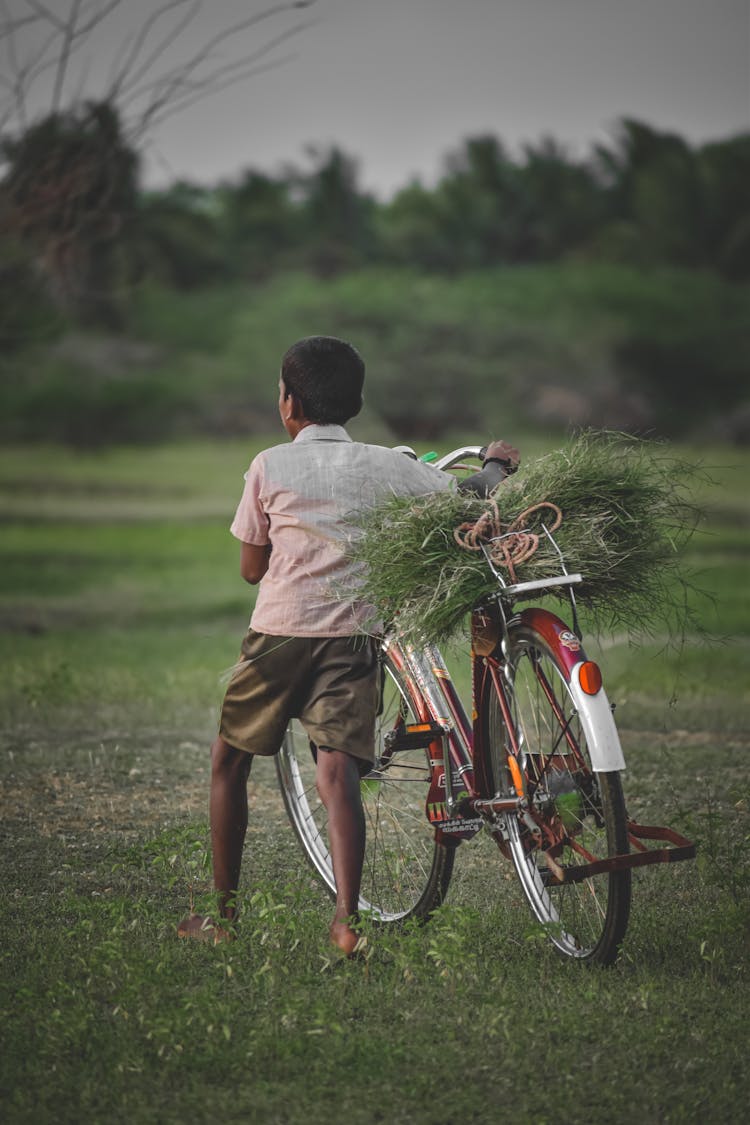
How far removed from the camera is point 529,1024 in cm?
326

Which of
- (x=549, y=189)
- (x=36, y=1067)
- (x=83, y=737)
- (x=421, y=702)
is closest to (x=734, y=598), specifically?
(x=83, y=737)

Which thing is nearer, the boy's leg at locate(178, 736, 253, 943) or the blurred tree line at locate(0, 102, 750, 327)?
the boy's leg at locate(178, 736, 253, 943)

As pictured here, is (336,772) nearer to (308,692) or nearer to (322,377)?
(308,692)

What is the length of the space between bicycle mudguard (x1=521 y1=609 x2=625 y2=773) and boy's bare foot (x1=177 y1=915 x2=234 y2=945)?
47.0 inches

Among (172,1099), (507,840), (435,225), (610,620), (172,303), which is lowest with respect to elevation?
(172,1099)

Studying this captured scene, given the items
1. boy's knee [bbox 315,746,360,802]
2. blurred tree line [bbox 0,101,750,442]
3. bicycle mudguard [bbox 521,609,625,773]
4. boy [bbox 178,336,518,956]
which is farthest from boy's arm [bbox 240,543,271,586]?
blurred tree line [bbox 0,101,750,442]

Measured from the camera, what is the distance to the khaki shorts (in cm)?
377

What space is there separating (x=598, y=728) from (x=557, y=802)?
31 cm

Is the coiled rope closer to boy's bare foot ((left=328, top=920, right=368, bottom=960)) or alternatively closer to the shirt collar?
the shirt collar

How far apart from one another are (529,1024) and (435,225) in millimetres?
35855

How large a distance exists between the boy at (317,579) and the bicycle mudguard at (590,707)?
1.79ft

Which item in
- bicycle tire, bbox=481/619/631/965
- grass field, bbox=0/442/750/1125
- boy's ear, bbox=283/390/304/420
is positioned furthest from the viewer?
boy's ear, bbox=283/390/304/420

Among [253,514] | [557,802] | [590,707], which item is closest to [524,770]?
[557,802]

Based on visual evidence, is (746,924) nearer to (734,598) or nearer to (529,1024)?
(529,1024)
